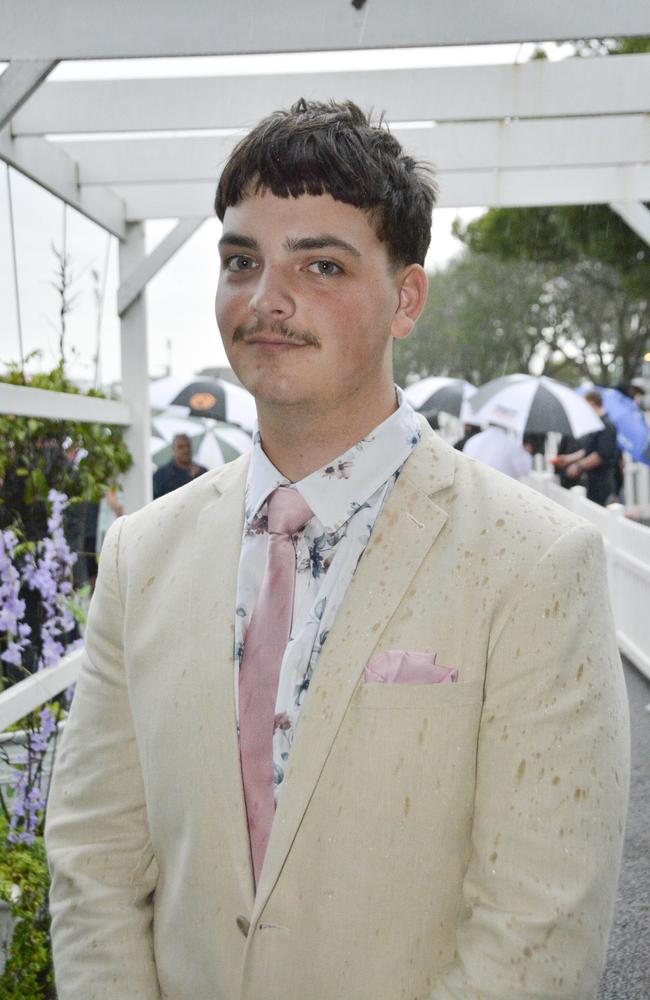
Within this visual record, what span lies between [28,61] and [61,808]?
2.12 metres

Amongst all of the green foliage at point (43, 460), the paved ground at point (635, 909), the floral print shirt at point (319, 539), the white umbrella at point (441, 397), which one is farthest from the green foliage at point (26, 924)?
the white umbrella at point (441, 397)

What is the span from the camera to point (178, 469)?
31.7 ft

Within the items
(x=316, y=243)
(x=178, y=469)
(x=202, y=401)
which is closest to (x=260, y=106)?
(x=316, y=243)

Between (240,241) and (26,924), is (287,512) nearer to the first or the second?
(240,241)

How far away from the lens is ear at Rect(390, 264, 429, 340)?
1.79 m

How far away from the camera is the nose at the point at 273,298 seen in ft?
5.31

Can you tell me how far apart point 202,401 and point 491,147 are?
694cm

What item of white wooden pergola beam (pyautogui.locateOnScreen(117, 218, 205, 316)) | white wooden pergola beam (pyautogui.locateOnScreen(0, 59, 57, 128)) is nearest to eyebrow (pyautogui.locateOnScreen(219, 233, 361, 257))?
white wooden pergola beam (pyautogui.locateOnScreen(0, 59, 57, 128))

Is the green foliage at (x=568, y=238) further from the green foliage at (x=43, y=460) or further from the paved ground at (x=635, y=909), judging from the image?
the green foliage at (x=43, y=460)

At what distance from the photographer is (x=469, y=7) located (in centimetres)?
286

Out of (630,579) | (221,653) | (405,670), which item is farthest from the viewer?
(630,579)

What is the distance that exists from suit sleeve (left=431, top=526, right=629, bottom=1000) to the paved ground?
240cm

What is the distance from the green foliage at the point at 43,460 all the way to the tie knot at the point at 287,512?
7.09 ft

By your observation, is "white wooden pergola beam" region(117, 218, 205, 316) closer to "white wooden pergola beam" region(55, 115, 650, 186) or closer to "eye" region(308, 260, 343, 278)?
"white wooden pergola beam" region(55, 115, 650, 186)
